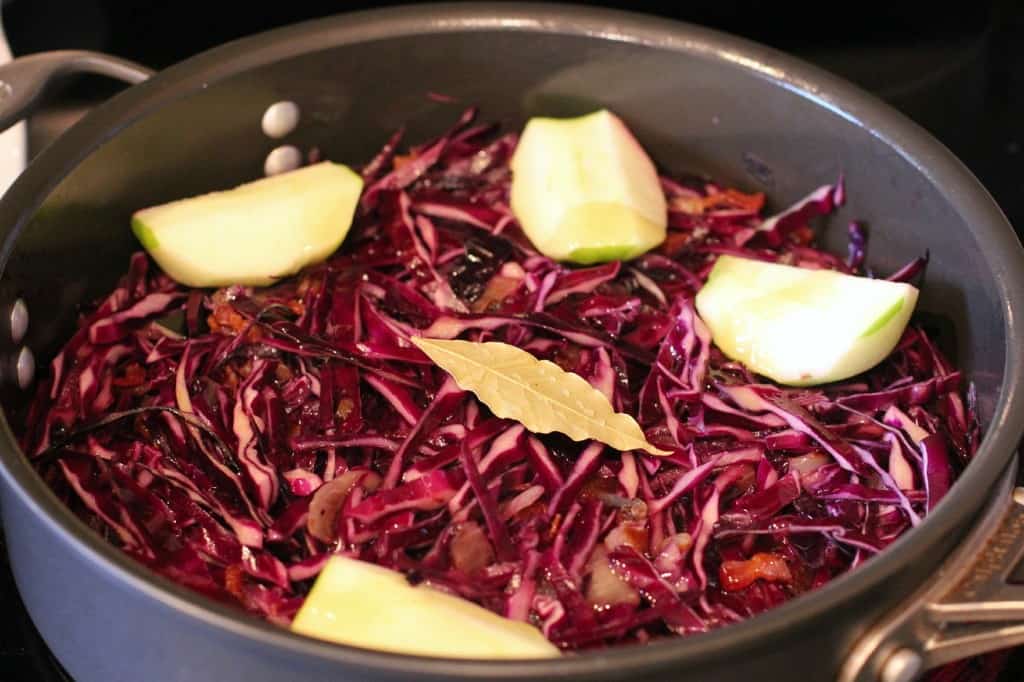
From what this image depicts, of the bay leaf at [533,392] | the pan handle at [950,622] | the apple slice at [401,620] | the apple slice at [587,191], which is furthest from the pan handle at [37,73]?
the pan handle at [950,622]

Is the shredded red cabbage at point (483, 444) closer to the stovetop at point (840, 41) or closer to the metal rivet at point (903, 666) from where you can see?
the metal rivet at point (903, 666)

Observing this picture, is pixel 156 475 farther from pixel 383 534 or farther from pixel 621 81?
pixel 621 81

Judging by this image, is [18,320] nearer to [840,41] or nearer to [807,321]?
[807,321]

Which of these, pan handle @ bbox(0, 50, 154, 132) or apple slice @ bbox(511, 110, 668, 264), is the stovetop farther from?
apple slice @ bbox(511, 110, 668, 264)

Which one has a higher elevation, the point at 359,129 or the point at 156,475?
the point at 359,129

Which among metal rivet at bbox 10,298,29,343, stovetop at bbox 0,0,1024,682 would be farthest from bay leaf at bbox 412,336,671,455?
stovetop at bbox 0,0,1024,682

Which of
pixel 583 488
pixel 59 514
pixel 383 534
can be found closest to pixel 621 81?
pixel 583 488

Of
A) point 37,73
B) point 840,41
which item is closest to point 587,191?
point 37,73

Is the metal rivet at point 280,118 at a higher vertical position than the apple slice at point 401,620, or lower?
higher
